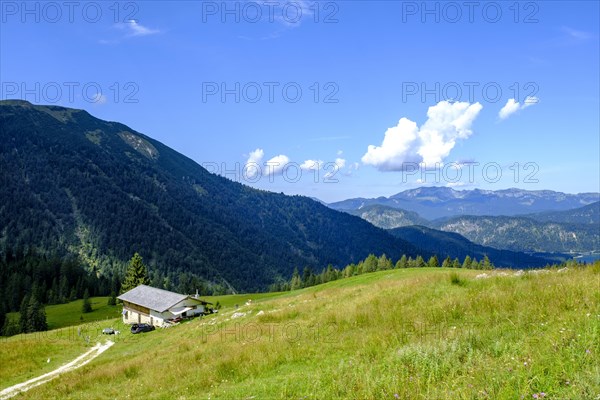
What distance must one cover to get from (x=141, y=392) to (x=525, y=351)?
12221mm

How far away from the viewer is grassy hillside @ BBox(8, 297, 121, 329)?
94.4 m

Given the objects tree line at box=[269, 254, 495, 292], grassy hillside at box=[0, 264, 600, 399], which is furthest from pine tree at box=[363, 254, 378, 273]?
grassy hillside at box=[0, 264, 600, 399]

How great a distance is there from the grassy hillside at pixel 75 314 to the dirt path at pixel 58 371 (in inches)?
2172

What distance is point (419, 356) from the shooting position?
8.54 m

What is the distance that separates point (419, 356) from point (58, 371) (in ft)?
106

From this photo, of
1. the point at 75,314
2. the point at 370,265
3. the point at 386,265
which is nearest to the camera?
the point at 75,314

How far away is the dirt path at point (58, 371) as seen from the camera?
23305mm

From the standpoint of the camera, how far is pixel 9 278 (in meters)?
142

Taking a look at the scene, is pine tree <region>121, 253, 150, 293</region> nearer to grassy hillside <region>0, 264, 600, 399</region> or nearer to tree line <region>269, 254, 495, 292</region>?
tree line <region>269, 254, 495, 292</region>

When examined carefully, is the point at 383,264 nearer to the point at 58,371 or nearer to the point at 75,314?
the point at 75,314

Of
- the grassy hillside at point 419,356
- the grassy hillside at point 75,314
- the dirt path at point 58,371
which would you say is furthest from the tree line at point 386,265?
the grassy hillside at point 419,356

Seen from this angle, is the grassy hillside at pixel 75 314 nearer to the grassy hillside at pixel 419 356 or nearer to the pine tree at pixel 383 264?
the pine tree at pixel 383 264

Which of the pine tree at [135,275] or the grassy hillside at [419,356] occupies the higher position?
the grassy hillside at [419,356]

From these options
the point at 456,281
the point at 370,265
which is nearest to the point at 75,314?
the point at 370,265
